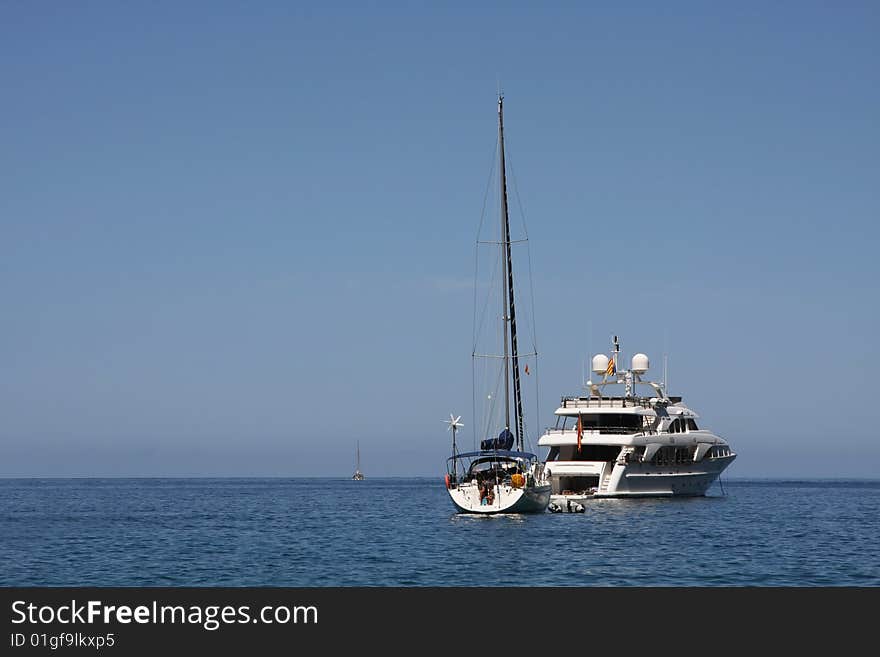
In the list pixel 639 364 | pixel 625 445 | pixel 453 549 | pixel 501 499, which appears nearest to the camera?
pixel 453 549

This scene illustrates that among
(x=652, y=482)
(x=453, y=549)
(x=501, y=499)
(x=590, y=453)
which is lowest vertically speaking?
(x=453, y=549)

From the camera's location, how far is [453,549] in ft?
175

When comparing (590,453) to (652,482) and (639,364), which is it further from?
(639,364)

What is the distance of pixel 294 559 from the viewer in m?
50.7

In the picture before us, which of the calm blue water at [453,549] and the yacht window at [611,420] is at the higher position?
the yacht window at [611,420]

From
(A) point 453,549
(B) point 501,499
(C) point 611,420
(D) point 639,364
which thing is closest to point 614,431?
(C) point 611,420

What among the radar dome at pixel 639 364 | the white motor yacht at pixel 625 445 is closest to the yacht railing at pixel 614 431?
the white motor yacht at pixel 625 445

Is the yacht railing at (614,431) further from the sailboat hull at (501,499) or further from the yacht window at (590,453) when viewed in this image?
the sailboat hull at (501,499)

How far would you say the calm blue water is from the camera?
43950 mm

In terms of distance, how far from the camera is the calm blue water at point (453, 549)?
144 feet

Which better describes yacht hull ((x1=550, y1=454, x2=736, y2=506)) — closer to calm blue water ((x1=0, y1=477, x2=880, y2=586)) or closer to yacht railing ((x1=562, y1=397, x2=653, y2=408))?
calm blue water ((x1=0, y1=477, x2=880, y2=586))
